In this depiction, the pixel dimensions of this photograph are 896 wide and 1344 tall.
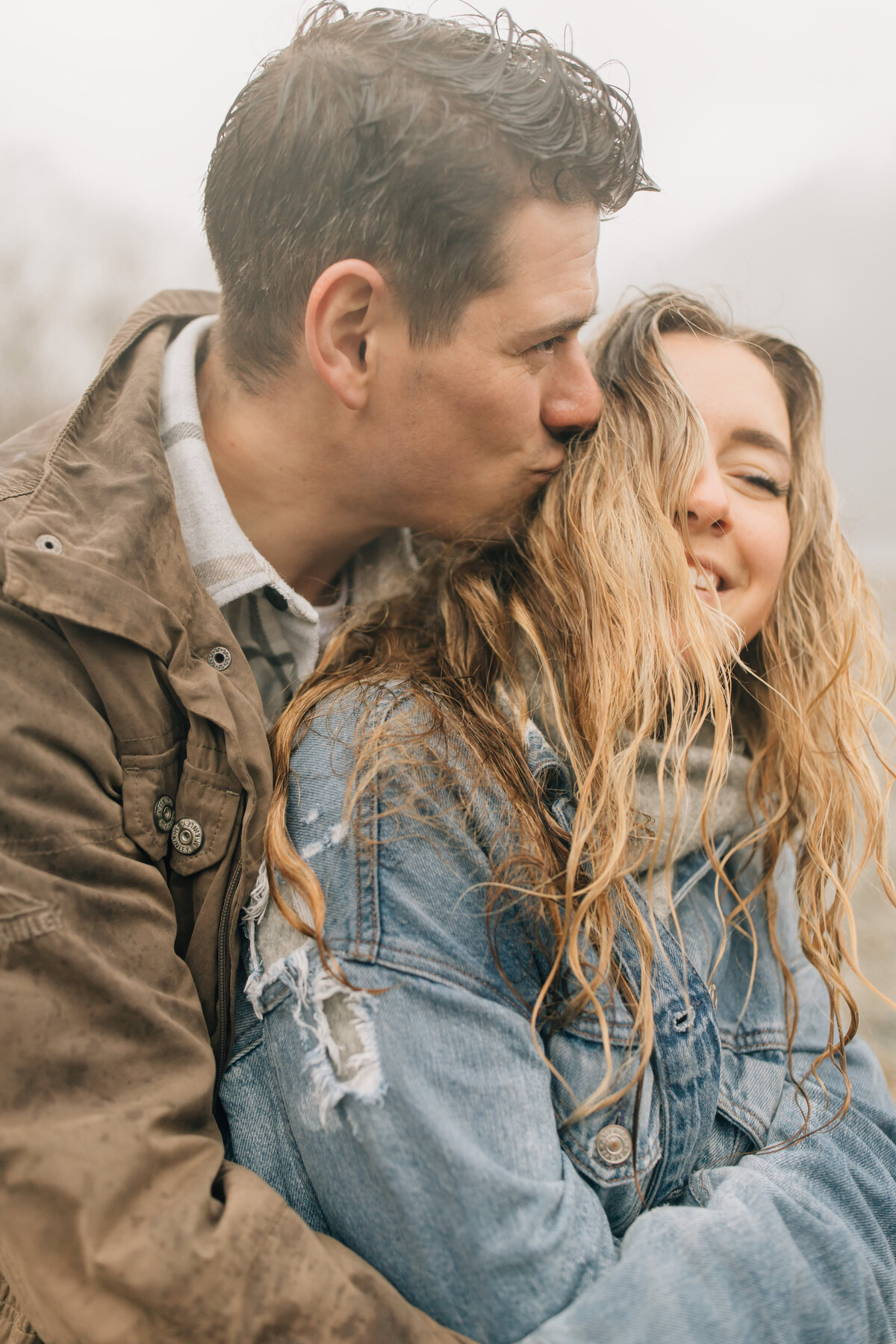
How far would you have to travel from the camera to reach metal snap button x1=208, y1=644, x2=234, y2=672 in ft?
4.01

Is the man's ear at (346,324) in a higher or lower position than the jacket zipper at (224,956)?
higher

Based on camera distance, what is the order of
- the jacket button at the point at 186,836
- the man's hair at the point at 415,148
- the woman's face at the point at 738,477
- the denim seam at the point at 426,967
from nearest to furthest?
Answer: the denim seam at the point at 426,967
the jacket button at the point at 186,836
the man's hair at the point at 415,148
the woman's face at the point at 738,477

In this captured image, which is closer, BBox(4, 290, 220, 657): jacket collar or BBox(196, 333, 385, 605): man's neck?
BBox(4, 290, 220, 657): jacket collar

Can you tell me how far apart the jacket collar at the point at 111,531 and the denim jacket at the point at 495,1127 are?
29 cm

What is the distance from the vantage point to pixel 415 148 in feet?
4.48

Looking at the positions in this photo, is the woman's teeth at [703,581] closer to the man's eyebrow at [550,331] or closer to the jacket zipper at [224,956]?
the man's eyebrow at [550,331]

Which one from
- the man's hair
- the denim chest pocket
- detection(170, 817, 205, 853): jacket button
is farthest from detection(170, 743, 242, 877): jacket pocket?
the man's hair

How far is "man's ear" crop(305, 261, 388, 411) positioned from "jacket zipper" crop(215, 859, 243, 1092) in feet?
2.66

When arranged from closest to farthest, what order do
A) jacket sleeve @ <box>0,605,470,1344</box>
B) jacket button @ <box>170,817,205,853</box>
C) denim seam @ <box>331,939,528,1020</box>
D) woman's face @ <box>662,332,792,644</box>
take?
jacket sleeve @ <box>0,605,470,1344</box>
denim seam @ <box>331,939,528,1020</box>
jacket button @ <box>170,817,205,853</box>
woman's face @ <box>662,332,792,644</box>

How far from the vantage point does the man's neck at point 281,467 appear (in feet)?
5.03

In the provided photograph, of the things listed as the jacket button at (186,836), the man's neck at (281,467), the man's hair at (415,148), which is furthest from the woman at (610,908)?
the man's hair at (415,148)

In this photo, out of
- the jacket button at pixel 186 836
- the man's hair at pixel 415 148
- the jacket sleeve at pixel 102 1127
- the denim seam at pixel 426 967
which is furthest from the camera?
the man's hair at pixel 415 148

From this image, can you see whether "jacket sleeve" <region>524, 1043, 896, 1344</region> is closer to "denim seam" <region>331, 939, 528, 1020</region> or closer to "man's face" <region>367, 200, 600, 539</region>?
"denim seam" <region>331, 939, 528, 1020</region>

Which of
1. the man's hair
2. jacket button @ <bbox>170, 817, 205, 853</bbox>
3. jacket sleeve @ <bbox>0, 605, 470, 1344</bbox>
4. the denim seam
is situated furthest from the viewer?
the man's hair
